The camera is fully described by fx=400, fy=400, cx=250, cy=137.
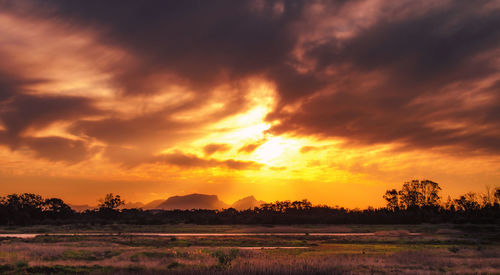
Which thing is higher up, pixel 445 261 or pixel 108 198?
pixel 108 198

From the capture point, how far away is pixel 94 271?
3434 cm

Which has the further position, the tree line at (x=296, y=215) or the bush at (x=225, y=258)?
the tree line at (x=296, y=215)

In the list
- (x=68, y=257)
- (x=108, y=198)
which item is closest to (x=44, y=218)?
(x=108, y=198)

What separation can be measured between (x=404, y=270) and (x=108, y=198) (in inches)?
7042

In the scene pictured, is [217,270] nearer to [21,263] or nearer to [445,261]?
[21,263]

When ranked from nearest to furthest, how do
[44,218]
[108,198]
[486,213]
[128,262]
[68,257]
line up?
[128,262] < [68,257] < [486,213] < [44,218] < [108,198]

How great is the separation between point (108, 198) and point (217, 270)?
572ft

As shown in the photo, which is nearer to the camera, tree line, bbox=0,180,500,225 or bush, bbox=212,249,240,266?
bush, bbox=212,249,240,266

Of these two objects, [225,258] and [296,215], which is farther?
[296,215]

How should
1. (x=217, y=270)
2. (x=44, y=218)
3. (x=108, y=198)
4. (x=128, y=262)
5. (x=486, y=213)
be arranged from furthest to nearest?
(x=108, y=198) < (x=44, y=218) < (x=486, y=213) < (x=128, y=262) < (x=217, y=270)

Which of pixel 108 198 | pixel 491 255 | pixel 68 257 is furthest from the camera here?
pixel 108 198

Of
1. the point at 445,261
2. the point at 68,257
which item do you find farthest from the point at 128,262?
the point at 445,261

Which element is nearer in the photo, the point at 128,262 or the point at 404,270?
the point at 404,270

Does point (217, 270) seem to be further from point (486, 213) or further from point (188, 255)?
point (486, 213)
